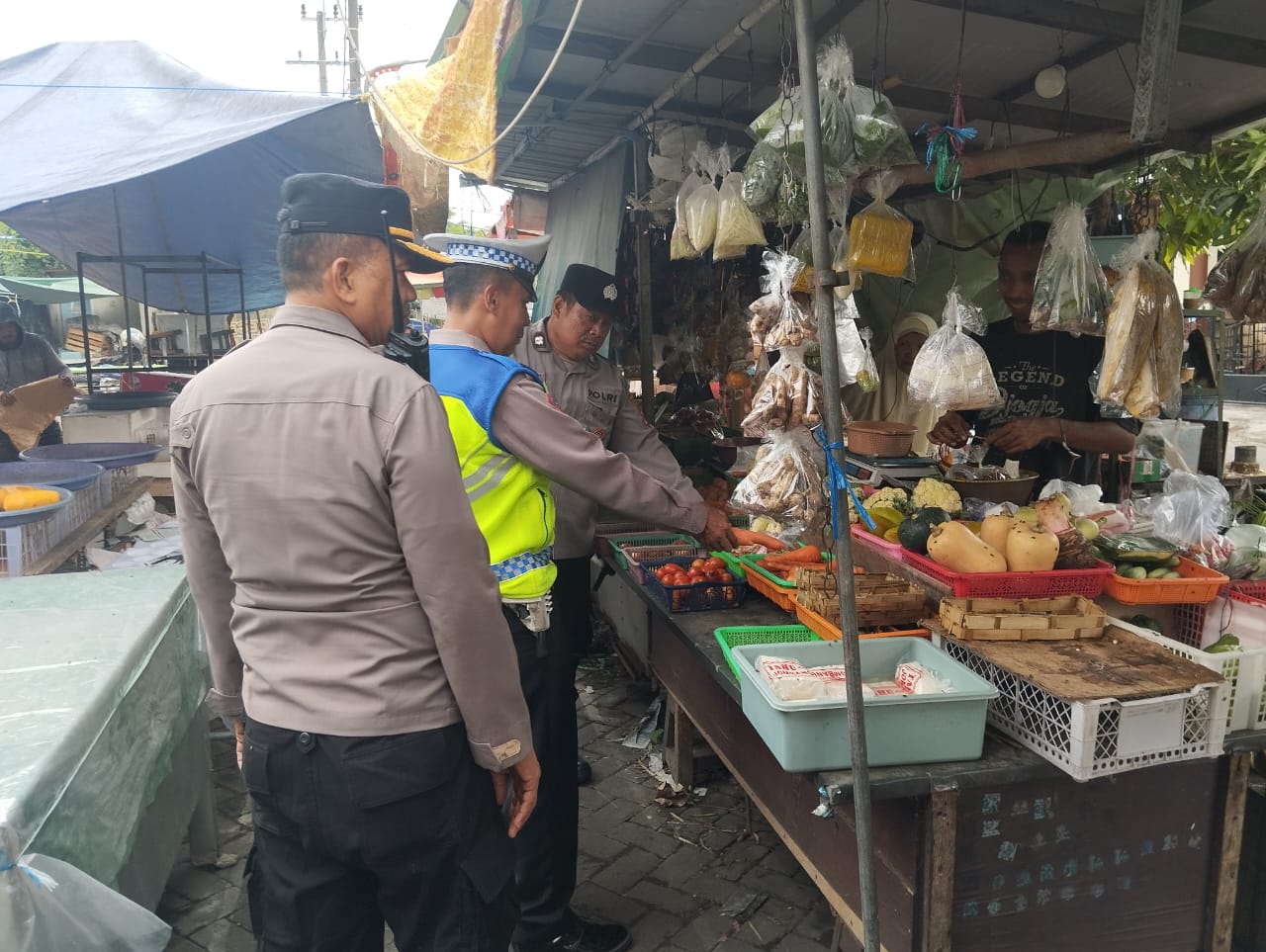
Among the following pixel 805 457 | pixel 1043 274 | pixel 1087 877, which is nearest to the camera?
pixel 1087 877

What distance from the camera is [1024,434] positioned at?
3926mm

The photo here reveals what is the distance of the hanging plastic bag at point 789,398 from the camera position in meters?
2.52

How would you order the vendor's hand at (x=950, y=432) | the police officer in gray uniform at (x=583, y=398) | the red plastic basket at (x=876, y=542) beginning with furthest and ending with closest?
the vendor's hand at (x=950, y=432) → the police officer in gray uniform at (x=583, y=398) → the red plastic basket at (x=876, y=542)

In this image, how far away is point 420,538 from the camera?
155 centimetres

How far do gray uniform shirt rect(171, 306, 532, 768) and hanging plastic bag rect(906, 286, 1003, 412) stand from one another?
204 cm

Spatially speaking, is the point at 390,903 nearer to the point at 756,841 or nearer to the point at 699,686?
the point at 699,686

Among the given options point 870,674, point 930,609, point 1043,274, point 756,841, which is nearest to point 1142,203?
point 1043,274

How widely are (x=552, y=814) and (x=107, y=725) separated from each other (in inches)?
55.2

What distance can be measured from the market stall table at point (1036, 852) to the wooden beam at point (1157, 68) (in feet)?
5.92

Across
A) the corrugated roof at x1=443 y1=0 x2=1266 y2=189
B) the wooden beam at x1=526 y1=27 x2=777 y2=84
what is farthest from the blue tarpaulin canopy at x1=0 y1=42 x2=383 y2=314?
the wooden beam at x1=526 y1=27 x2=777 y2=84

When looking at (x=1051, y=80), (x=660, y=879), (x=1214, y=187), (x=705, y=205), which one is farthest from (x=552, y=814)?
(x=1214, y=187)

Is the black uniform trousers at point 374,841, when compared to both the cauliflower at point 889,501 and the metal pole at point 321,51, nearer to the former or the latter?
the cauliflower at point 889,501

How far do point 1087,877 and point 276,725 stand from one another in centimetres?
212

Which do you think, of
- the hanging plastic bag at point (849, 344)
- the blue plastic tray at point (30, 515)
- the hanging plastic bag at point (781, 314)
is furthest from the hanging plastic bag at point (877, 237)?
the blue plastic tray at point (30, 515)
